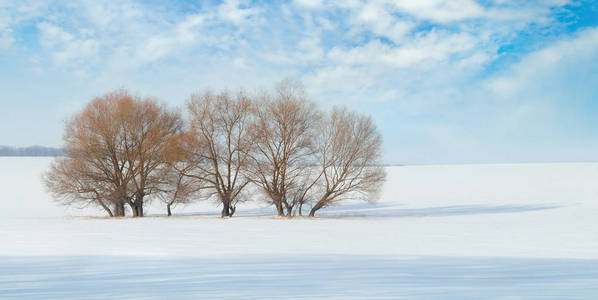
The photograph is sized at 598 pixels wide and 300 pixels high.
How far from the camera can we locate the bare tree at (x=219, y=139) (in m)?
27.4

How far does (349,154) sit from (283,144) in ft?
14.7

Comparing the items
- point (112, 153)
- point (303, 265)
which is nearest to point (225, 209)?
point (112, 153)

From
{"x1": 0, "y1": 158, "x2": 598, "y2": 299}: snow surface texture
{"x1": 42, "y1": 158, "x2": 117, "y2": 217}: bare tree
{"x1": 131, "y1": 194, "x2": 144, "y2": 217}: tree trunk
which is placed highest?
{"x1": 42, "y1": 158, "x2": 117, "y2": 217}: bare tree

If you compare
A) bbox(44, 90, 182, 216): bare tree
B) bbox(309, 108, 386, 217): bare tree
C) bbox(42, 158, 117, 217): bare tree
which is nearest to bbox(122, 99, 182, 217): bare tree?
bbox(44, 90, 182, 216): bare tree

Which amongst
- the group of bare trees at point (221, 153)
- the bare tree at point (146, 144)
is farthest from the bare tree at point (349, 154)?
the bare tree at point (146, 144)

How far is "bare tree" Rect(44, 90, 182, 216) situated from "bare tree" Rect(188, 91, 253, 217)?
247 centimetres

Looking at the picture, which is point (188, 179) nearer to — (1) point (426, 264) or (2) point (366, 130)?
(2) point (366, 130)

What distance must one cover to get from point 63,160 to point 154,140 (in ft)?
20.3

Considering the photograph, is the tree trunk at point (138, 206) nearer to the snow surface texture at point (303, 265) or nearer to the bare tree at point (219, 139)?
the bare tree at point (219, 139)

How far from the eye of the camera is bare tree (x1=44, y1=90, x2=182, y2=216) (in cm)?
2697

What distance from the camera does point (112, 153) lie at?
90.7 feet

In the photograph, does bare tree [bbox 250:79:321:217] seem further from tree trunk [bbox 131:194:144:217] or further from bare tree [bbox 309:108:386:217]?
tree trunk [bbox 131:194:144:217]

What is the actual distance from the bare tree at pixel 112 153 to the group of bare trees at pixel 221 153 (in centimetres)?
7

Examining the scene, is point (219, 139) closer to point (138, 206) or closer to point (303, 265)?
point (138, 206)
